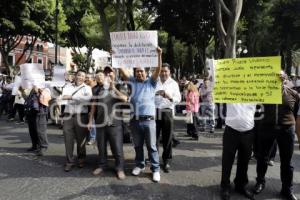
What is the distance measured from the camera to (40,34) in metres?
31.5

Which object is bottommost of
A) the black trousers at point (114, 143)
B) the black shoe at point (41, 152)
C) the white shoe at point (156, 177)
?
the white shoe at point (156, 177)

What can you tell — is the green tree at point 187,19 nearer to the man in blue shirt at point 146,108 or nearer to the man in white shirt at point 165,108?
the man in white shirt at point 165,108

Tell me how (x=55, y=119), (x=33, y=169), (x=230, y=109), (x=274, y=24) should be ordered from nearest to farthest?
1. (x=230, y=109)
2. (x=33, y=169)
3. (x=55, y=119)
4. (x=274, y=24)

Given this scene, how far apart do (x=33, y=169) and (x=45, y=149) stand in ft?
5.52

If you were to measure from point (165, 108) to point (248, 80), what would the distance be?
211 centimetres

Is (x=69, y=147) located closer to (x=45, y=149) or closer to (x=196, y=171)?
(x=45, y=149)

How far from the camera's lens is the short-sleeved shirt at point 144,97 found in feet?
24.9

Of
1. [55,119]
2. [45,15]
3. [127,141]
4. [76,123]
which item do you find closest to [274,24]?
[45,15]

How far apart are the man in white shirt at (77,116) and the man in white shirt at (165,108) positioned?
1259mm

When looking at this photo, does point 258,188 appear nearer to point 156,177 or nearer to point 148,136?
point 156,177

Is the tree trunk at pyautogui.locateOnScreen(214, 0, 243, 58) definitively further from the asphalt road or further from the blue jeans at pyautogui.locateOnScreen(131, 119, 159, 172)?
Result: the blue jeans at pyautogui.locateOnScreen(131, 119, 159, 172)

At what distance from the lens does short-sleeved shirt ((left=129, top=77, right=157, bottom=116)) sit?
24.9 feet

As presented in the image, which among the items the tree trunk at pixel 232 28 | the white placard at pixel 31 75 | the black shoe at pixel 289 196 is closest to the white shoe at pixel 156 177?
the black shoe at pixel 289 196

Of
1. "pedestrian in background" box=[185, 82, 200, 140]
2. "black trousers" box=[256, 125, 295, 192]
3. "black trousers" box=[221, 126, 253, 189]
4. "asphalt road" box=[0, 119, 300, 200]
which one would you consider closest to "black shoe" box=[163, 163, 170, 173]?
"asphalt road" box=[0, 119, 300, 200]
